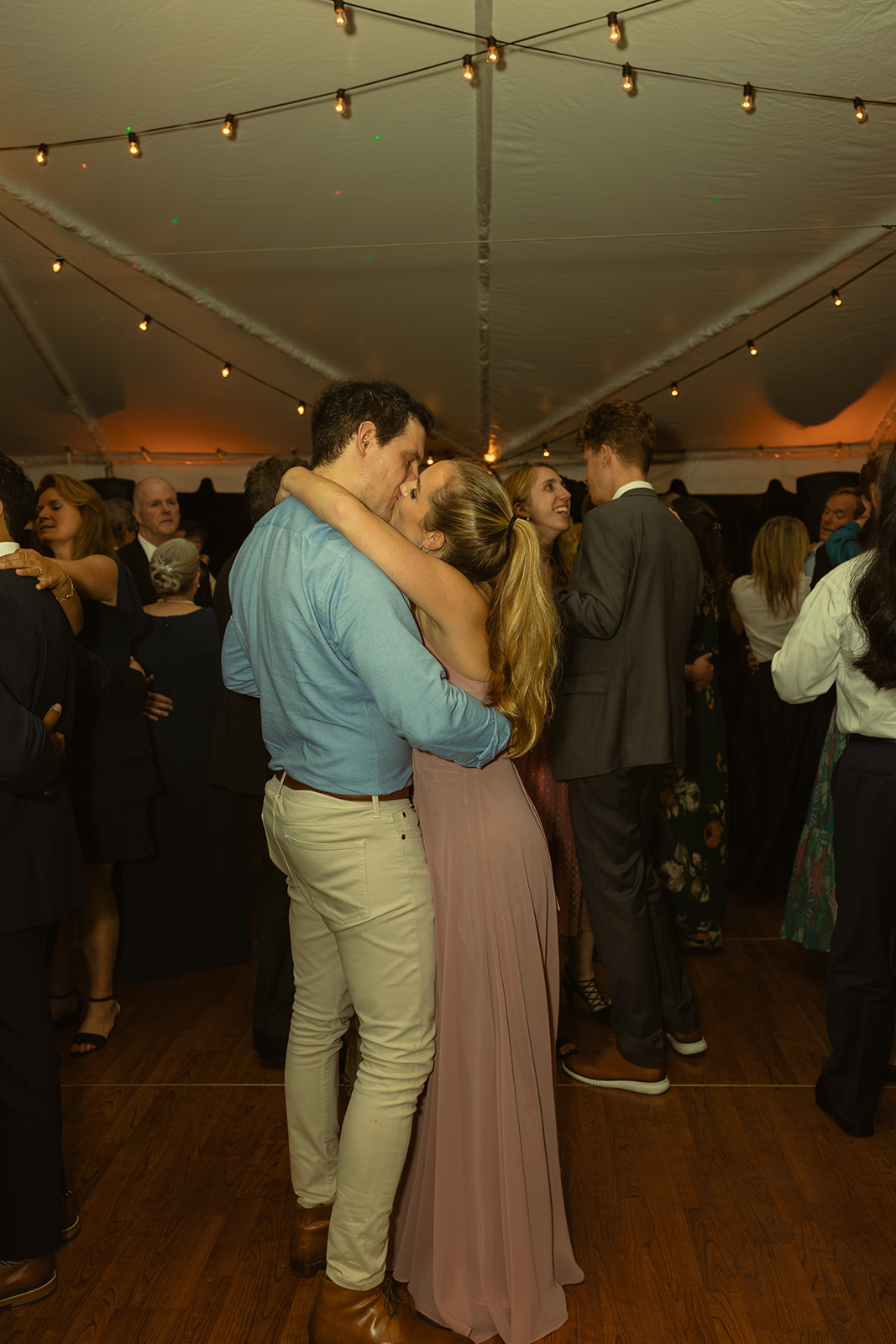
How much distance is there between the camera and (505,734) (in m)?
1.63

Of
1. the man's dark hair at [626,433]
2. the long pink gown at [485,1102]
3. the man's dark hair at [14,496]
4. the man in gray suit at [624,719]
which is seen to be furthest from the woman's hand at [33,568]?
the man's dark hair at [626,433]

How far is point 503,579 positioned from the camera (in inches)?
68.6

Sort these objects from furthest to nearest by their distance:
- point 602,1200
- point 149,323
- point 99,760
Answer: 1. point 149,323
2. point 99,760
3. point 602,1200

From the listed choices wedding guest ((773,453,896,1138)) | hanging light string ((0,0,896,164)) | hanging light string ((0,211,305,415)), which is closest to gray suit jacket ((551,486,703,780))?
wedding guest ((773,453,896,1138))

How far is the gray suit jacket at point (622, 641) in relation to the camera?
8.11 feet

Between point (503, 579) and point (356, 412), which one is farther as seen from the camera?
point (503, 579)

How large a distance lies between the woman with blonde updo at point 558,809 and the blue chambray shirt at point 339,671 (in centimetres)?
108

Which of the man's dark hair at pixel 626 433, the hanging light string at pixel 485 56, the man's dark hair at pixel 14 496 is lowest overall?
the man's dark hair at pixel 14 496

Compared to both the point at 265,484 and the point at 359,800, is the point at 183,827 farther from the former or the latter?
the point at 359,800

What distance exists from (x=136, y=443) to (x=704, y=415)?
387 centimetres

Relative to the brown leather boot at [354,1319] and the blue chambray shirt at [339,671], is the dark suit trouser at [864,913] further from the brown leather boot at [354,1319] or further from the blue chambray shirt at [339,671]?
the brown leather boot at [354,1319]

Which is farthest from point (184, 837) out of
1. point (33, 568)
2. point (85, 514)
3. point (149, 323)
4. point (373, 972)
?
point (149, 323)

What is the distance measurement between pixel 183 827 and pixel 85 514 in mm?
1094

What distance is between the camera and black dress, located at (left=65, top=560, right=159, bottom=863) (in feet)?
9.18
